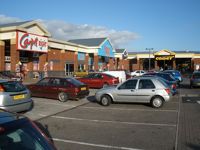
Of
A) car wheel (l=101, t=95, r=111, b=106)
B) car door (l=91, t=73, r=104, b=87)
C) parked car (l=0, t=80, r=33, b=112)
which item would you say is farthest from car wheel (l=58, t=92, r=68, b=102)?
car door (l=91, t=73, r=104, b=87)

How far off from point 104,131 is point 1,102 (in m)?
3.81

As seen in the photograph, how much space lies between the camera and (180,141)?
20.5 feet

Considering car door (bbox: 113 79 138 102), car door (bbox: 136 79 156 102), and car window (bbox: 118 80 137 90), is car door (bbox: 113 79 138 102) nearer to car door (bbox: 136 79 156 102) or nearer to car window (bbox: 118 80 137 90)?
car window (bbox: 118 80 137 90)

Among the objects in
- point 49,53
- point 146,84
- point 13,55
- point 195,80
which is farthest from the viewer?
point 49,53

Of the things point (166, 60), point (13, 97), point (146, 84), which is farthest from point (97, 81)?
point (166, 60)

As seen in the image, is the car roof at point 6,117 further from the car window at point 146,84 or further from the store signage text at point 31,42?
→ the store signage text at point 31,42

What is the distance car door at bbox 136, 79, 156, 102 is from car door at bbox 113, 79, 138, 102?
25 centimetres

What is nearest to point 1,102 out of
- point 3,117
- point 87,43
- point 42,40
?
point 3,117

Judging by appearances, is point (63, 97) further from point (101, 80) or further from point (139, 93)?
point (101, 80)

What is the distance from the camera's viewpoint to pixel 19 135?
2730 mm

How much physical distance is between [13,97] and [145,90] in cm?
612

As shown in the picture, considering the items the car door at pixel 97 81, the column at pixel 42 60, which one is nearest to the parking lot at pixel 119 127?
the car door at pixel 97 81

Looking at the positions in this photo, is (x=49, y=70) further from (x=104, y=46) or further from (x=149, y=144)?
(x=149, y=144)

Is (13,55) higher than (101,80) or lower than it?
higher
